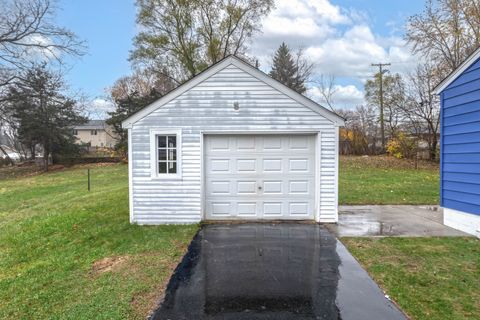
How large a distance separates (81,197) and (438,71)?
75.2ft

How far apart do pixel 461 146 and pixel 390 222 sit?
237cm

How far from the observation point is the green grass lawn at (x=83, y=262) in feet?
14.3

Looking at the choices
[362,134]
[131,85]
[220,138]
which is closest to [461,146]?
[220,138]

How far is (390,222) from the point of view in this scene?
8688mm

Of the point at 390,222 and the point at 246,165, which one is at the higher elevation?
the point at 246,165

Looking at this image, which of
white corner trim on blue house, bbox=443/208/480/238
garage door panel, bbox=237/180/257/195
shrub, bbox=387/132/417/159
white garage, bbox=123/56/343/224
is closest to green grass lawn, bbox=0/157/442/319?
white garage, bbox=123/56/343/224

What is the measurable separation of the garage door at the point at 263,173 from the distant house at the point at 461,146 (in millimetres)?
3077

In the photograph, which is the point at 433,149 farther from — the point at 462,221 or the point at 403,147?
the point at 462,221

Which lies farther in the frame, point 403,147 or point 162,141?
point 403,147

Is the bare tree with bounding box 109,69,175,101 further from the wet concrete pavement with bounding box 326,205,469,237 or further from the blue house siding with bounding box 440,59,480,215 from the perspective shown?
the blue house siding with bounding box 440,59,480,215

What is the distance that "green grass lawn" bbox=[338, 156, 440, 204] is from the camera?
1230cm

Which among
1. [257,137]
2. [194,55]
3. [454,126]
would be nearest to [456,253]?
[454,126]

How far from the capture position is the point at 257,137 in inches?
347

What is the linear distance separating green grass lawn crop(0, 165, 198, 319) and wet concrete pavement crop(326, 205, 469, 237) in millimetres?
3656
